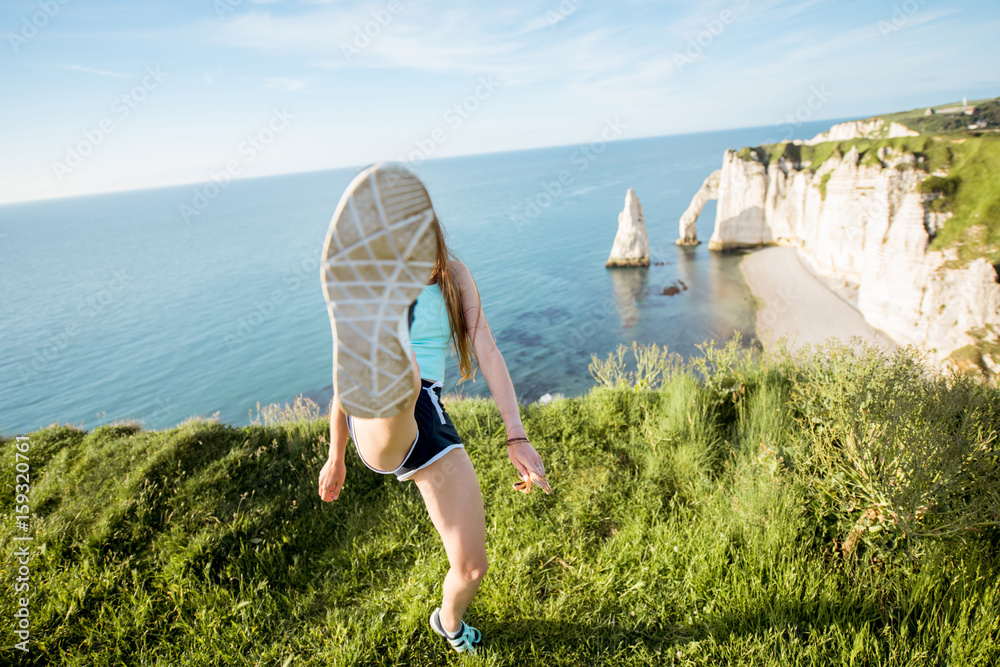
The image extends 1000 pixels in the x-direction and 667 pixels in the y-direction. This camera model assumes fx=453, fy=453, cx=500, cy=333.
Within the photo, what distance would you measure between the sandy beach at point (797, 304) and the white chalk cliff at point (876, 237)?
3.17ft

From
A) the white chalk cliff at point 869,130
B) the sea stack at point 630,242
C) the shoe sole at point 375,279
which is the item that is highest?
the white chalk cliff at point 869,130

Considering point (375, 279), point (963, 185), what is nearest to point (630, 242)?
point (963, 185)

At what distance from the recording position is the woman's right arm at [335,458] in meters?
1.94

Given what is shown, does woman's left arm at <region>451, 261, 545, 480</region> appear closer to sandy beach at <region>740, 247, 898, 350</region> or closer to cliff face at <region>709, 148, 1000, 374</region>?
cliff face at <region>709, 148, 1000, 374</region>

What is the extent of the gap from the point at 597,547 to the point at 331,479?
1954 mm

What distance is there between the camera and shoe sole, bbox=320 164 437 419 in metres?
1.28

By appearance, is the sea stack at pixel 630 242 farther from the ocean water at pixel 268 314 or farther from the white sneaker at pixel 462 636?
the white sneaker at pixel 462 636

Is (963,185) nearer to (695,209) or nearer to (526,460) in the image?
(695,209)

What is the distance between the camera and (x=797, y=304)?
1147 inches

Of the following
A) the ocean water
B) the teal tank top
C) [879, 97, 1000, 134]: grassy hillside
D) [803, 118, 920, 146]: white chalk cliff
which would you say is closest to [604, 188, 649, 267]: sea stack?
the ocean water

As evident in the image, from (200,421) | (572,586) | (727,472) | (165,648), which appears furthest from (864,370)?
(200,421)

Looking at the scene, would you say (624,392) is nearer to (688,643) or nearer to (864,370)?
(864,370)

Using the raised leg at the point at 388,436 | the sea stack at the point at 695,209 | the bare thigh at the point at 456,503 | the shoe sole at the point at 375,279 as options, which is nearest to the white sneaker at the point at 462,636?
the bare thigh at the point at 456,503

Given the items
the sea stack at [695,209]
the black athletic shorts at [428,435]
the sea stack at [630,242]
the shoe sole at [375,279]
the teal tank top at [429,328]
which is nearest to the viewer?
the shoe sole at [375,279]
